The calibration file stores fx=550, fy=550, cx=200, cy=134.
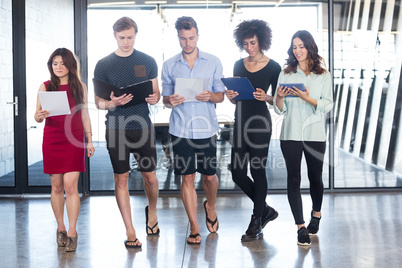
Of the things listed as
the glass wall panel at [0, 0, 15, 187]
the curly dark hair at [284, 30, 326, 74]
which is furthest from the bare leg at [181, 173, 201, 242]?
the glass wall panel at [0, 0, 15, 187]

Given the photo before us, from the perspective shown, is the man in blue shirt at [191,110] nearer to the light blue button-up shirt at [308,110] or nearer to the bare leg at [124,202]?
the bare leg at [124,202]

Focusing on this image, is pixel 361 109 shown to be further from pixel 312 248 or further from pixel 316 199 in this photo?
pixel 312 248

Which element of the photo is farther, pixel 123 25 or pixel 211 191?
pixel 211 191

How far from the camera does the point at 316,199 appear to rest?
3.99 metres

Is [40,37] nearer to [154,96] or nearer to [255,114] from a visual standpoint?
[154,96]

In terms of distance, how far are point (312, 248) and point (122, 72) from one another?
1735 mm

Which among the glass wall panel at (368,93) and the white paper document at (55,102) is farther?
the glass wall panel at (368,93)

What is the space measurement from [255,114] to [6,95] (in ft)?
9.86

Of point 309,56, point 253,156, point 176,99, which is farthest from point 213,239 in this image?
point 309,56

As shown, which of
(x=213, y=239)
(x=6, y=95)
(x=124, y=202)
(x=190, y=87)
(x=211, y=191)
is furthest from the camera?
(x=6, y=95)

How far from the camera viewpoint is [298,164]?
12.3 ft

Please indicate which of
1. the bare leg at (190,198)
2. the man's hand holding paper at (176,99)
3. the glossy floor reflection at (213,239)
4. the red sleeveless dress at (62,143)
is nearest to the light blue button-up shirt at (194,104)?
the man's hand holding paper at (176,99)

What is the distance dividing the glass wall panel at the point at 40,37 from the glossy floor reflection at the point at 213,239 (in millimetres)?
935

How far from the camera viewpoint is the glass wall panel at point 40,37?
560cm
